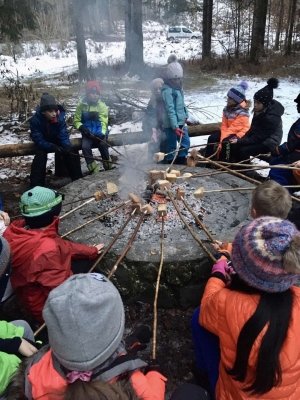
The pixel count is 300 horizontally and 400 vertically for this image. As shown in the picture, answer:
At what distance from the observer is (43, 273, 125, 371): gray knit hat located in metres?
1.38

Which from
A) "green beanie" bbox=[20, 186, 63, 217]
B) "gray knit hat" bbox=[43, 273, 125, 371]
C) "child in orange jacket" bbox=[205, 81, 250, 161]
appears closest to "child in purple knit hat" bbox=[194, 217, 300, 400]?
"gray knit hat" bbox=[43, 273, 125, 371]

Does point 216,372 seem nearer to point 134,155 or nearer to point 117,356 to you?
point 117,356

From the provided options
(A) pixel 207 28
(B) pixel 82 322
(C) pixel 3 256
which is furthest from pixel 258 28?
(B) pixel 82 322

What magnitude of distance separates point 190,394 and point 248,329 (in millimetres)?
431

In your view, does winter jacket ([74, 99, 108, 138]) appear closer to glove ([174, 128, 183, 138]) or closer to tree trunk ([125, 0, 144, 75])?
glove ([174, 128, 183, 138])

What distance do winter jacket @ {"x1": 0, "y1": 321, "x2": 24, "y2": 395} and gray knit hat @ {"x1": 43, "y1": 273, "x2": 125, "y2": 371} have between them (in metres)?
0.44

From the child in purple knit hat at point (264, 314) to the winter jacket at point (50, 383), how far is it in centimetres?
44

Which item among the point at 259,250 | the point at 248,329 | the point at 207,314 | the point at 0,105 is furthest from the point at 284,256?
the point at 0,105

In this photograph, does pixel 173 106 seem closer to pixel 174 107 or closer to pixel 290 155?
pixel 174 107

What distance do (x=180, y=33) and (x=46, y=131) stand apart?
25074 millimetres

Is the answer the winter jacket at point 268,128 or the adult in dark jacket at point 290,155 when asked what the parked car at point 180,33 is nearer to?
the winter jacket at point 268,128

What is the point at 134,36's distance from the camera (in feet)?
48.4

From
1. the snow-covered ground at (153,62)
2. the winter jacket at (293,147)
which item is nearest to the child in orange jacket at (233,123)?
the winter jacket at (293,147)

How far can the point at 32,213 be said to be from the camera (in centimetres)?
263
